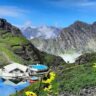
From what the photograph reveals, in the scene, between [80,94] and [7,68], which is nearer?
[80,94]

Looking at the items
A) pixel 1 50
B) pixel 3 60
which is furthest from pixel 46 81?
pixel 1 50

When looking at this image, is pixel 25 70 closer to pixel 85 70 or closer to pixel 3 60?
pixel 3 60

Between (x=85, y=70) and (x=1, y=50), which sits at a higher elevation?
(x=1, y=50)

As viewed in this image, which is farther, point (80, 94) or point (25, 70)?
point (25, 70)

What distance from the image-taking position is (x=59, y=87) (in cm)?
1520

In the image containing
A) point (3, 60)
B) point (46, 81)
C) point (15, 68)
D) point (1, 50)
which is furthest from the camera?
point (1, 50)

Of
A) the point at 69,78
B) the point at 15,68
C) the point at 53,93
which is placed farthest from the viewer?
the point at 15,68

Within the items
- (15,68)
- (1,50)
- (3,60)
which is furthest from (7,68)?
(1,50)

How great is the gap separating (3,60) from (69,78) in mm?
150867

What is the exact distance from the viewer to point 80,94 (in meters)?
14.6

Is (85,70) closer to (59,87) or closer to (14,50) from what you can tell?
(59,87)

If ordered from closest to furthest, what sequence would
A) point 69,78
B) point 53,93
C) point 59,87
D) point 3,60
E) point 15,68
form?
Result: 1. point 53,93
2. point 59,87
3. point 69,78
4. point 15,68
5. point 3,60

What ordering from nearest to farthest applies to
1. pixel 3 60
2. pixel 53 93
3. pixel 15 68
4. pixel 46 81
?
pixel 46 81, pixel 53 93, pixel 15 68, pixel 3 60

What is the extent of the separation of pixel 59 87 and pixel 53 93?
1.11 m
